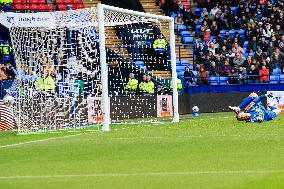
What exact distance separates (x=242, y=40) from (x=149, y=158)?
3101 centimetres

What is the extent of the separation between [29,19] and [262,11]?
70.3ft

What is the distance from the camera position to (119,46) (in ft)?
131

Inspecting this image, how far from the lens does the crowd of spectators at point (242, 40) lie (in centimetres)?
4619

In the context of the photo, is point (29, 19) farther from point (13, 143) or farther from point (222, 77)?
point (222, 77)

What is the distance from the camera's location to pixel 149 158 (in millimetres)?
18812

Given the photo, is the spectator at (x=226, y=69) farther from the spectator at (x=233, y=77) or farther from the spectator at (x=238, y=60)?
the spectator at (x=238, y=60)

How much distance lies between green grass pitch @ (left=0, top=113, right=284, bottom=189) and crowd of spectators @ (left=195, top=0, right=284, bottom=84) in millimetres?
17886

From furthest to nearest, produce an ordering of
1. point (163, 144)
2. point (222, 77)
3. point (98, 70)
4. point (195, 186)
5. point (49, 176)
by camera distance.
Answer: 1. point (222, 77)
2. point (98, 70)
3. point (163, 144)
4. point (49, 176)
5. point (195, 186)

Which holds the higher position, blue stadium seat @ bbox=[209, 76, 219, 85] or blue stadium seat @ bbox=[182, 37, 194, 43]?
blue stadium seat @ bbox=[182, 37, 194, 43]

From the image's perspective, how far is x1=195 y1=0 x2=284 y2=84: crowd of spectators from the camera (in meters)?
46.2

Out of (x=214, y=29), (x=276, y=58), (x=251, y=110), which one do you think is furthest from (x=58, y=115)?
(x=214, y=29)

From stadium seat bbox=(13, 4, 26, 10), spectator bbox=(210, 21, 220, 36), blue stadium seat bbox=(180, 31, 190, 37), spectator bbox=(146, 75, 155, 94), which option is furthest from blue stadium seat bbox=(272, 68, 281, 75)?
stadium seat bbox=(13, 4, 26, 10)

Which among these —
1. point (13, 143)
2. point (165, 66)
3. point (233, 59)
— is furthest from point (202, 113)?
point (13, 143)

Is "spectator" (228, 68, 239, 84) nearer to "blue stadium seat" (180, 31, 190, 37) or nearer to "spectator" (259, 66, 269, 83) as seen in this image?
"spectator" (259, 66, 269, 83)
